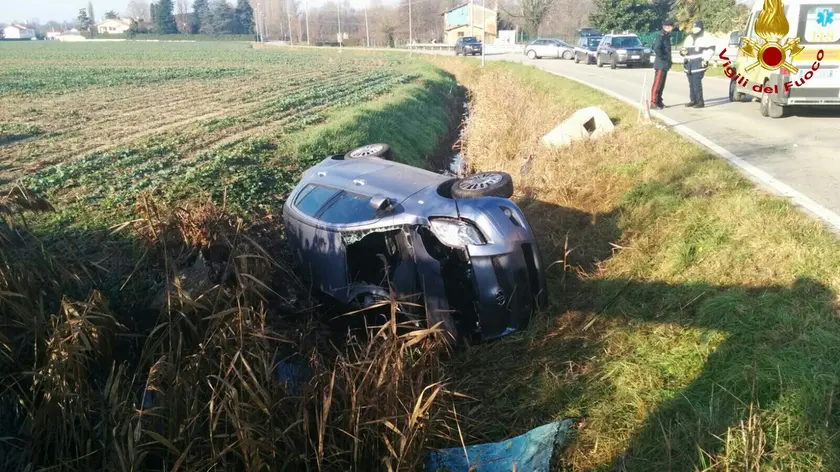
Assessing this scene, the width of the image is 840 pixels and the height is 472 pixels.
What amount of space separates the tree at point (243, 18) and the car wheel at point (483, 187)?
364ft

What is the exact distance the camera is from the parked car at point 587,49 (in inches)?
1144

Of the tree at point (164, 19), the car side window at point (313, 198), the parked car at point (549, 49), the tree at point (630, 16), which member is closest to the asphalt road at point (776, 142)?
the car side window at point (313, 198)

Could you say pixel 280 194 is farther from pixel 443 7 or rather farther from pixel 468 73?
pixel 443 7

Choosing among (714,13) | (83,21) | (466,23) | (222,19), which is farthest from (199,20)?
(714,13)

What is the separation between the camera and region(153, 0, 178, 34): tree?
97.9m

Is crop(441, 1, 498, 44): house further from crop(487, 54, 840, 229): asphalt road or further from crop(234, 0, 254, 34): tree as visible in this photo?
crop(487, 54, 840, 229): asphalt road

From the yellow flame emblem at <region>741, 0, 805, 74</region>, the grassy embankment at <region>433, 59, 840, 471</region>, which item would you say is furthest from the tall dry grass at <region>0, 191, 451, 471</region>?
the yellow flame emblem at <region>741, 0, 805, 74</region>

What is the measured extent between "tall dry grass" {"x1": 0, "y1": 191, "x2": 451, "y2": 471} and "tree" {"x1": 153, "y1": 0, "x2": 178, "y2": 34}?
107m

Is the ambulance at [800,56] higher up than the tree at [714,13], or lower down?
lower down

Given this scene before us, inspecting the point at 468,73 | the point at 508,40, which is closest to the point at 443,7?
the point at 508,40

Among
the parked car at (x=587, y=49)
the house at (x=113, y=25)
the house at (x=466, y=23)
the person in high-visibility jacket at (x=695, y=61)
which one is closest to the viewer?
the person in high-visibility jacket at (x=695, y=61)

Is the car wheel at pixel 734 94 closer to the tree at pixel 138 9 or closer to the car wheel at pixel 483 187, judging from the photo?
the car wheel at pixel 483 187

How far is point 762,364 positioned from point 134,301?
16.6 ft

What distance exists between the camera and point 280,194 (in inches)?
344
